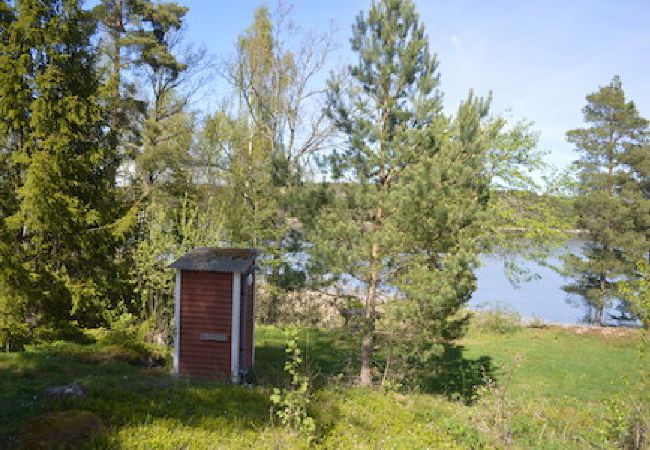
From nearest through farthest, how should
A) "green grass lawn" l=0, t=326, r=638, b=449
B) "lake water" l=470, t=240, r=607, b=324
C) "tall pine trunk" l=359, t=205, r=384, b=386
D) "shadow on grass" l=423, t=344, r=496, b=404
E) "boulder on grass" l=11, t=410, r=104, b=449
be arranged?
"boulder on grass" l=11, t=410, r=104, b=449
"green grass lawn" l=0, t=326, r=638, b=449
"tall pine trunk" l=359, t=205, r=384, b=386
"shadow on grass" l=423, t=344, r=496, b=404
"lake water" l=470, t=240, r=607, b=324

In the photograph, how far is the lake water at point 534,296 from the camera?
2685cm

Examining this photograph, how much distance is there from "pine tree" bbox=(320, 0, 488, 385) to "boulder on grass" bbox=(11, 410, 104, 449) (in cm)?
552

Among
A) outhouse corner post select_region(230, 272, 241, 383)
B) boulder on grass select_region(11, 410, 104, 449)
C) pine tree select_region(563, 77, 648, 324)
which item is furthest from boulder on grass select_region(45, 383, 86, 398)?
pine tree select_region(563, 77, 648, 324)

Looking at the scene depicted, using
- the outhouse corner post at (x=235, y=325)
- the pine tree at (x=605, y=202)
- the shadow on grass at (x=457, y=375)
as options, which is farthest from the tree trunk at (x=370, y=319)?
the pine tree at (x=605, y=202)

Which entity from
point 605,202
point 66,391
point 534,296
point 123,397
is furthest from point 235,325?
point 534,296

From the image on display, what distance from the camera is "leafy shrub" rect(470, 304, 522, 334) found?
2161cm

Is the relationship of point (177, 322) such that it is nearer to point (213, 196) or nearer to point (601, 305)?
point (213, 196)

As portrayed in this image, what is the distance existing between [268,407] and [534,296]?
1310 inches

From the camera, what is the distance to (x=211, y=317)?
33.6ft

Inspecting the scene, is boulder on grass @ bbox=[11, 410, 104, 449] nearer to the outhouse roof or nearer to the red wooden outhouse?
the red wooden outhouse

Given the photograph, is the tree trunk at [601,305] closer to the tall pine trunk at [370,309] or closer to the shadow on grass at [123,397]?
the tall pine trunk at [370,309]

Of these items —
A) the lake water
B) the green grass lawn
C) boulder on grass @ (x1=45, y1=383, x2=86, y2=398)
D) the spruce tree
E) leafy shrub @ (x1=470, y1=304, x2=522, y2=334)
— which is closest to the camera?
the green grass lawn

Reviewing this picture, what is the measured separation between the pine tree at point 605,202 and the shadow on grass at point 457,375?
11.2 metres

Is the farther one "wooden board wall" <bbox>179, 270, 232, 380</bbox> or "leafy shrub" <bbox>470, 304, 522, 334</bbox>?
"leafy shrub" <bbox>470, 304, 522, 334</bbox>
